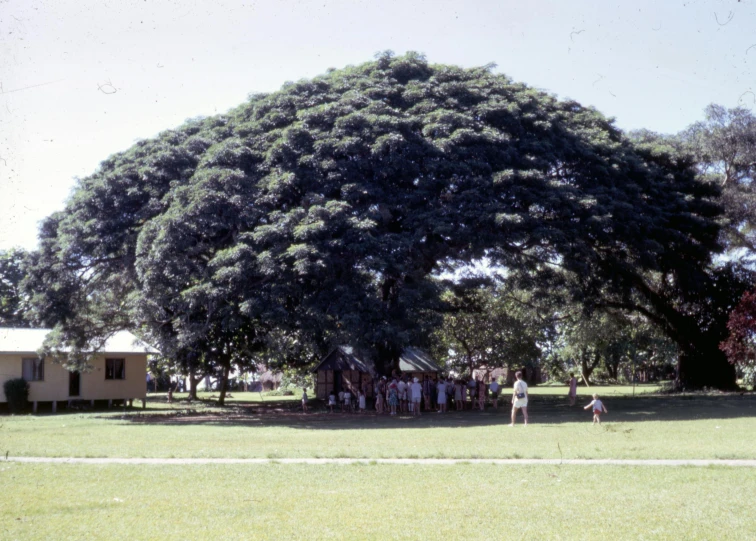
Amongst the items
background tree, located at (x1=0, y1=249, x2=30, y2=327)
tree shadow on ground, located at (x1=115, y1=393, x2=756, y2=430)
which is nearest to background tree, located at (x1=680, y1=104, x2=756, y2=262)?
tree shadow on ground, located at (x1=115, y1=393, x2=756, y2=430)

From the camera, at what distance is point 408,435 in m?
20.1

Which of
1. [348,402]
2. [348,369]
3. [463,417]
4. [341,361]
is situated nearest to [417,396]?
[463,417]

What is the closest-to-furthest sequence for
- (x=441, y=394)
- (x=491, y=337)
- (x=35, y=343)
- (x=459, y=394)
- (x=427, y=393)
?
(x=441, y=394)
(x=427, y=393)
(x=459, y=394)
(x=35, y=343)
(x=491, y=337)

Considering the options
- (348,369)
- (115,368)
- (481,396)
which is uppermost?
(115,368)

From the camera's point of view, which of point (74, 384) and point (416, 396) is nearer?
point (416, 396)

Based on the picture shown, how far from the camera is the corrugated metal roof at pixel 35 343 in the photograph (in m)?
34.9

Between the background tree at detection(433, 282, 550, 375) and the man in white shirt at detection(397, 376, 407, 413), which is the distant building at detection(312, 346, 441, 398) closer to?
the background tree at detection(433, 282, 550, 375)

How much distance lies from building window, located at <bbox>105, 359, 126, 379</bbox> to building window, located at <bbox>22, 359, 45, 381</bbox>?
3.43 metres

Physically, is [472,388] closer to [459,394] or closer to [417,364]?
[459,394]

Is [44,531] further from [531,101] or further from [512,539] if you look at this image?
[531,101]

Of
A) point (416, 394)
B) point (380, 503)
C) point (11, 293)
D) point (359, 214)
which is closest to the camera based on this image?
point (380, 503)

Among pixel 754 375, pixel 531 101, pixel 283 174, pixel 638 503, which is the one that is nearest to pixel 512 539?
pixel 638 503

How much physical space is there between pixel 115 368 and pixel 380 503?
105 ft

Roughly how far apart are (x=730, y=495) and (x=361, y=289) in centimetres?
1834
